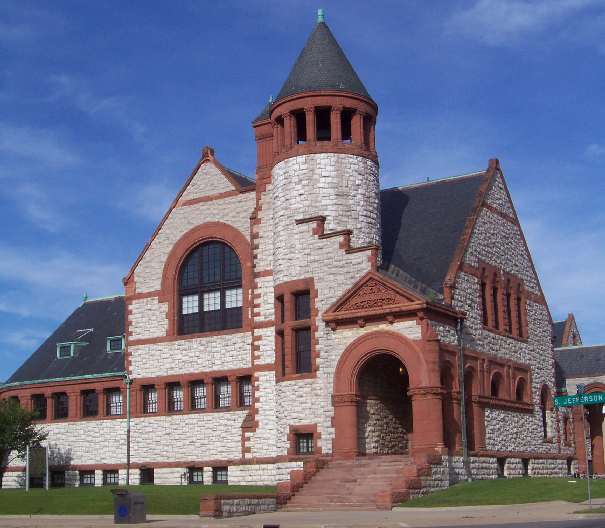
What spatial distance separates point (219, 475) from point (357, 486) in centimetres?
1219

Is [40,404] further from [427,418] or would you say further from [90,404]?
[427,418]

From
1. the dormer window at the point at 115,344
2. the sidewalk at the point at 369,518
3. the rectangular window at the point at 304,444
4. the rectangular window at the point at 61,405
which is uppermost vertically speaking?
the dormer window at the point at 115,344

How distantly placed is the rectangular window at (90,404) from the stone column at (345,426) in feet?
54.6

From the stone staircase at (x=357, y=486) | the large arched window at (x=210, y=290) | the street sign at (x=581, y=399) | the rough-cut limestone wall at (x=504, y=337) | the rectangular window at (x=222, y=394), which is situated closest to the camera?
the street sign at (x=581, y=399)

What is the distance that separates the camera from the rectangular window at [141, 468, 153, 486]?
141 ft

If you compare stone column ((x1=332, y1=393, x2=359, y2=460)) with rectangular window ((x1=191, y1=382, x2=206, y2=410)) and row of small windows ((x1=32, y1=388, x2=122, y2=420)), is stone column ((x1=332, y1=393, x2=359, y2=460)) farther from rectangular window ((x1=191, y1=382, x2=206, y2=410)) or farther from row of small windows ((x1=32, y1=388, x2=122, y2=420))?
row of small windows ((x1=32, y1=388, x2=122, y2=420))

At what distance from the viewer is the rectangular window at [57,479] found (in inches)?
1814

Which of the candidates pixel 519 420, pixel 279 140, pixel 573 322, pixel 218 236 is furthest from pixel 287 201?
pixel 573 322

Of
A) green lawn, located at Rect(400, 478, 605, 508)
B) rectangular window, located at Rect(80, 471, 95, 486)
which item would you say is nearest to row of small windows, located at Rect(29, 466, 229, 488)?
rectangular window, located at Rect(80, 471, 95, 486)

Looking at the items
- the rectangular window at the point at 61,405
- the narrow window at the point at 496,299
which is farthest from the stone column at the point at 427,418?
the rectangular window at the point at 61,405

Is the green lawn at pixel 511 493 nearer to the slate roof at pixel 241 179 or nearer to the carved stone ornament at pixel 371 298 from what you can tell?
the carved stone ornament at pixel 371 298

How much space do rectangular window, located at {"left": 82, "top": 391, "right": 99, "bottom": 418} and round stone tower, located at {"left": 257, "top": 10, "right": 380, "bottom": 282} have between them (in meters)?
14.2

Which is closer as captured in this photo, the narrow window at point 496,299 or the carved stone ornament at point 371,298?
the carved stone ornament at point 371,298

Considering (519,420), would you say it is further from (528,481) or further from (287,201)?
(287,201)
